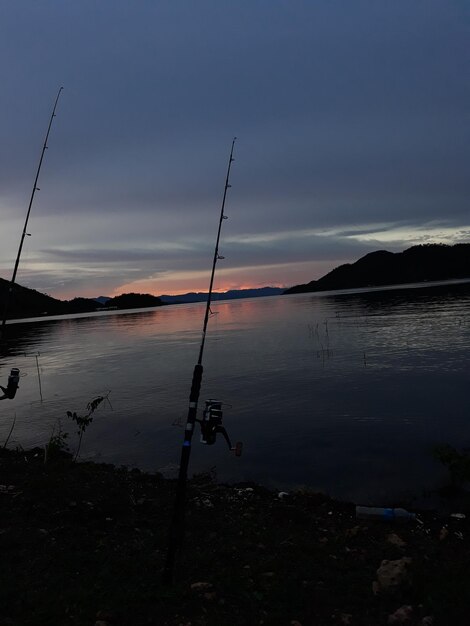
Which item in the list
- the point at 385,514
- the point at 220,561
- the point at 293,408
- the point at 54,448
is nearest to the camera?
the point at 220,561

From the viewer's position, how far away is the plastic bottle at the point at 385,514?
318 inches

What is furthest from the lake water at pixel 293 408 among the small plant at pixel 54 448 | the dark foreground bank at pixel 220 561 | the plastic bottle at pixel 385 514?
the dark foreground bank at pixel 220 561

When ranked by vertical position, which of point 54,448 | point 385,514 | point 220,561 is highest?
point 385,514

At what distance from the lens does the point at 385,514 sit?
818cm

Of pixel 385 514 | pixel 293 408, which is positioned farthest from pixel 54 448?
pixel 293 408

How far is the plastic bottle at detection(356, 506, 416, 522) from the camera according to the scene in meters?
8.09

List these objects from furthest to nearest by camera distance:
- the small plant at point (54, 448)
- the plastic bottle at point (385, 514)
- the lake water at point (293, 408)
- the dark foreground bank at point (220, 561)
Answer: the lake water at point (293, 408) < the small plant at point (54, 448) < the plastic bottle at point (385, 514) < the dark foreground bank at point (220, 561)

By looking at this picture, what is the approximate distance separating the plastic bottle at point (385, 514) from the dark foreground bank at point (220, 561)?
0.20 m

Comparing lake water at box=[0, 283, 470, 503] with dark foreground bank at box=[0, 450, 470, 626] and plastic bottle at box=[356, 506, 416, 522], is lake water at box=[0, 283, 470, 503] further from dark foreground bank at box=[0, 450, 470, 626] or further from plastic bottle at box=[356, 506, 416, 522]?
dark foreground bank at box=[0, 450, 470, 626]

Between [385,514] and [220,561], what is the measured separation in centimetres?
370

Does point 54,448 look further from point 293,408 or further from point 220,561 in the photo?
point 293,408

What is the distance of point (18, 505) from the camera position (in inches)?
304

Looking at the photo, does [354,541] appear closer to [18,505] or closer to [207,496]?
[207,496]

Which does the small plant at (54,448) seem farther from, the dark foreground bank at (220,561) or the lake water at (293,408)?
the dark foreground bank at (220,561)
